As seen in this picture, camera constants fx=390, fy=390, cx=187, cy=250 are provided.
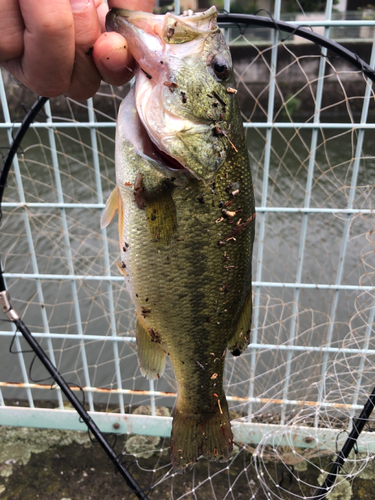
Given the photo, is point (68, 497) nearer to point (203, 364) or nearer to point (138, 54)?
→ point (203, 364)

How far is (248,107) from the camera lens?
9.68m

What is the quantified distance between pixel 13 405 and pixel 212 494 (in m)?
1.55

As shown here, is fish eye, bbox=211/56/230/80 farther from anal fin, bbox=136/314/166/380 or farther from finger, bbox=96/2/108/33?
anal fin, bbox=136/314/166/380

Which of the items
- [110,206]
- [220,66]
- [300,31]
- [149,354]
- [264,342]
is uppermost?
[300,31]

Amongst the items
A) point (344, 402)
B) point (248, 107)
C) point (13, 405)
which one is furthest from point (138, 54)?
point (248, 107)

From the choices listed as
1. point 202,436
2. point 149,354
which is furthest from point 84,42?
point 202,436

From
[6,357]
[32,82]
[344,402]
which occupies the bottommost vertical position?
[6,357]

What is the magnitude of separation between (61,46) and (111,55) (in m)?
0.11

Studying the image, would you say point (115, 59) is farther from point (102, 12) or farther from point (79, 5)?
point (102, 12)

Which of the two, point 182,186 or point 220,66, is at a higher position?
point 220,66

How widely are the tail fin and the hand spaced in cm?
106

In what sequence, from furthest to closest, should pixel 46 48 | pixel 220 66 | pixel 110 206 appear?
pixel 110 206, pixel 220 66, pixel 46 48

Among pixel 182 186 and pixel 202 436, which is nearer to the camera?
pixel 182 186

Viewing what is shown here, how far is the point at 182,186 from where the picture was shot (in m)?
1.06
